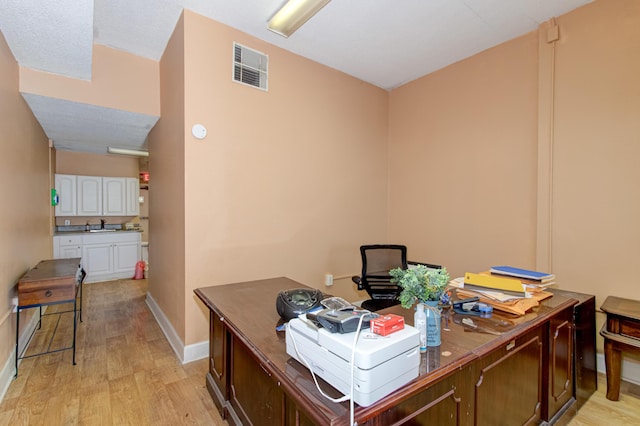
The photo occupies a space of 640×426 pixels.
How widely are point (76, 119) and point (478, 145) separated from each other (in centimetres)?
460

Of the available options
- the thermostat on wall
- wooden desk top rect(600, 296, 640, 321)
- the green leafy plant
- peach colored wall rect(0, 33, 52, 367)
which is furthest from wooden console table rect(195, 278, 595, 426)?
peach colored wall rect(0, 33, 52, 367)

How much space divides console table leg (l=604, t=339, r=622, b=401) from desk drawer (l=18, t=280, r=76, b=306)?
4.18m

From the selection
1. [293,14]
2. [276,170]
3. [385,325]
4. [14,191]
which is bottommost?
[385,325]

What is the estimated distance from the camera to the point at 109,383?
7.42 feet

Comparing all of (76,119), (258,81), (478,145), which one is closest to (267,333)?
(258,81)

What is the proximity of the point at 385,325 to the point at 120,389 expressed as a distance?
90.2 inches

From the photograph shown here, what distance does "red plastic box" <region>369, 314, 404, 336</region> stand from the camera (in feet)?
3.11

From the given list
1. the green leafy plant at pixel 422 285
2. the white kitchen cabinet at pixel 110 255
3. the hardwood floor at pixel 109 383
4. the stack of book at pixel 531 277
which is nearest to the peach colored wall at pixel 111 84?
the hardwood floor at pixel 109 383

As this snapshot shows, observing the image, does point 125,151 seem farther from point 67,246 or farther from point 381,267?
point 381,267

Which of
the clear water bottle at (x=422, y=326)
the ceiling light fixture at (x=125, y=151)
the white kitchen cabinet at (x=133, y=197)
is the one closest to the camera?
the clear water bottle at (x=422, y=326)

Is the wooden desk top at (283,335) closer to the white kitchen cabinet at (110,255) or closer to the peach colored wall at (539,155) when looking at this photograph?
the peach colored wall at (539,155)

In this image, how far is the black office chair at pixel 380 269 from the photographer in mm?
2916

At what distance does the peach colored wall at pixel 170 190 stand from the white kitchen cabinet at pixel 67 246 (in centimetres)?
252

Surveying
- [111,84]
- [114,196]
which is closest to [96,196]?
[114,196]
